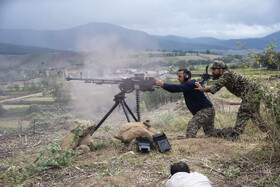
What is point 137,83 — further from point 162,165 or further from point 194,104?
point 162,165

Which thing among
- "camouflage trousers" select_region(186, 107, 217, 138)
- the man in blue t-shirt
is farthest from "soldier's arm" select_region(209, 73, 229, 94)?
"camouflage trousers" select_region(186, 107, 217, 138)

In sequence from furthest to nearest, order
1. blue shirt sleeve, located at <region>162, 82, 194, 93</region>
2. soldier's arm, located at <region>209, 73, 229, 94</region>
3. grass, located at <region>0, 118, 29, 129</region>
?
grass, located at <region>0, 118, 29, 129</region>, blue shirt sleeve, located at <region>162, 82, 194, 93</region>, soldier's arm, located at <region>209, 73, 229, 94</region>

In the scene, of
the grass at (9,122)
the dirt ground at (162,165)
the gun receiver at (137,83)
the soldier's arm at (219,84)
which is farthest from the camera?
the grass at (9,122)

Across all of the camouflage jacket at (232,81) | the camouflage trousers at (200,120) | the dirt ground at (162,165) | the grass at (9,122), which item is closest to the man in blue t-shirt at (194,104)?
the camouflage trousers at (200,120)

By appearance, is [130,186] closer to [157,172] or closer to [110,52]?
[157,172]

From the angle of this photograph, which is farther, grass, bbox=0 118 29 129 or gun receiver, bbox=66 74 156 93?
grass, bbox=0 118 29 129

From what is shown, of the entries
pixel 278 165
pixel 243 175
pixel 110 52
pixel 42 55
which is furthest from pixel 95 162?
pixel 42 55

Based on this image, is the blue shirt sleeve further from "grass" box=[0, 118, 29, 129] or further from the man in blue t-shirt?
"grass" box=[0, 118, 29, 129]

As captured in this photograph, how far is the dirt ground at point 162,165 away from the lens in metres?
3.65

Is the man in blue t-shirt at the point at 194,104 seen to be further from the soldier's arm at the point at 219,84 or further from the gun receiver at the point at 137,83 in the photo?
the soldier's arm at the point at 219,84

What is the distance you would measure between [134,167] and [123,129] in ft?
4.87

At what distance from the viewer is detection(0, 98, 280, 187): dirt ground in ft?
12.0

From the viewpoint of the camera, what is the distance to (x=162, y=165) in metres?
4.20

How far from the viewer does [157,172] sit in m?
3.93
